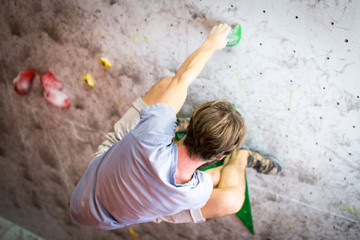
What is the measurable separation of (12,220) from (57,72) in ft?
7.01

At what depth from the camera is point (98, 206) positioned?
4.05ft

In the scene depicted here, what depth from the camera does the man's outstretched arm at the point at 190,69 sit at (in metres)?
1.13

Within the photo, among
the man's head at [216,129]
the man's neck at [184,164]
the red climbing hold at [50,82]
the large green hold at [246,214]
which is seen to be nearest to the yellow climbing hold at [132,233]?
the large green hold at [246,214]

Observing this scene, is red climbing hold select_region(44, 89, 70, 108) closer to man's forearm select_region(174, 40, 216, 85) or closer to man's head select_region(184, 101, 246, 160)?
man's forearm select_region(174, 40, 216, 85)

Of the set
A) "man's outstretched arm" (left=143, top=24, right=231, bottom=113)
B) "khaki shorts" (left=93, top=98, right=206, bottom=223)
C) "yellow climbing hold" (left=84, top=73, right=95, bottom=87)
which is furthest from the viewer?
"yellow climbing hold" (left=84, top=73, right=95, bottom=87)

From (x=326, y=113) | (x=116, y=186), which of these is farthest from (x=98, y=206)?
(x=326, y=113)

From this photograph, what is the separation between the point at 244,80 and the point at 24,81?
4.78 ft

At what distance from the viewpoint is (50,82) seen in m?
1.98

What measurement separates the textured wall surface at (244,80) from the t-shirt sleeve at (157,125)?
52 cm

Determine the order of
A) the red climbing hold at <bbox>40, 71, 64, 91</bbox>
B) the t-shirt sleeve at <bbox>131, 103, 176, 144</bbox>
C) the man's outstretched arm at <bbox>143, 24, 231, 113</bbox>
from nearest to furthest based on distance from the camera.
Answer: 1. the t-shirt sleeve at <bbox>131, 103, 176, 144</bbox>
2. the man's outstretched arm at <bbox>143, 24, 231, 113</bbox>
3. the red climbing hold at <bbox>40, 71, 64, 91</bbox>

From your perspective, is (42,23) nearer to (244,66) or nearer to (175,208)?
(244,66)

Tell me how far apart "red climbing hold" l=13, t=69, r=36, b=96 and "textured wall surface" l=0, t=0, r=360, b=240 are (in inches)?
1.8

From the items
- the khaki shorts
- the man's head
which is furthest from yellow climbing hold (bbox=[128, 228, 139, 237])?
the man's head

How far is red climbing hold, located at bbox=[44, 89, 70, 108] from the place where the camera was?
2.01 m
